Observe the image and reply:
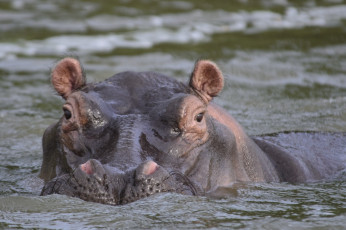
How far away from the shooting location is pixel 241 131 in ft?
20.2

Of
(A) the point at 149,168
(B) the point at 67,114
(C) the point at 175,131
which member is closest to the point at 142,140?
(C) the point at 175,131

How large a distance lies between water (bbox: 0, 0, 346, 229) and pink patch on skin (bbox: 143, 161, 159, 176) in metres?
0.18

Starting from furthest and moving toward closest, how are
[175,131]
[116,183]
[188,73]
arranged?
1. [188,73]
2. [175,131]
3. [116,183]

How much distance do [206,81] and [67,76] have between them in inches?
39.4

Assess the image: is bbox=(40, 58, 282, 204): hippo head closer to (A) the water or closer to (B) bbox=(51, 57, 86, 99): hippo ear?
(B) bbox=(51, 57, 86, 99): hippo ear

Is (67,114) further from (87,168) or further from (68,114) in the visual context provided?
(87,168)

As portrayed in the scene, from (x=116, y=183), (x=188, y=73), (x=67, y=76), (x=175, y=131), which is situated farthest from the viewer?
(x=188, y=73)

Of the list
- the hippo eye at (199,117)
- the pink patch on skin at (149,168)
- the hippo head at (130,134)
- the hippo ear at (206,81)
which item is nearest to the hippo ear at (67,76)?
the hippo head at (130,134)

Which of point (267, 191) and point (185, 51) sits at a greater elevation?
point (185, 51)

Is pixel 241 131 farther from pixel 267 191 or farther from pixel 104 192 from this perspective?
pixel 104 192

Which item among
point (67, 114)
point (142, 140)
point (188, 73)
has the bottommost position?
point (142, 140)

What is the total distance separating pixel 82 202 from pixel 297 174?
7.60 ft

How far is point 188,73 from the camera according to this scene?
37.5 ft

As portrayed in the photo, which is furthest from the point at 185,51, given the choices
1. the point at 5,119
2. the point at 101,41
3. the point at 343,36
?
the point at 5,119
